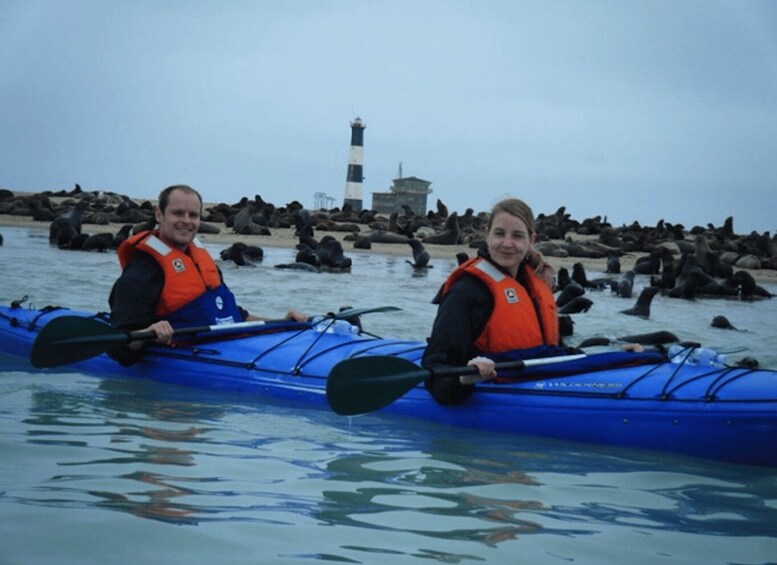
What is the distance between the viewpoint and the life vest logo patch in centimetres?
666

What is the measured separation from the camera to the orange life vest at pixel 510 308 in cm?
558

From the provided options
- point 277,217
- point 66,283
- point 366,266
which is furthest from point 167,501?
point 277,217

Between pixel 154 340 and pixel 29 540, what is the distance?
3186 mm

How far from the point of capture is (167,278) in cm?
667

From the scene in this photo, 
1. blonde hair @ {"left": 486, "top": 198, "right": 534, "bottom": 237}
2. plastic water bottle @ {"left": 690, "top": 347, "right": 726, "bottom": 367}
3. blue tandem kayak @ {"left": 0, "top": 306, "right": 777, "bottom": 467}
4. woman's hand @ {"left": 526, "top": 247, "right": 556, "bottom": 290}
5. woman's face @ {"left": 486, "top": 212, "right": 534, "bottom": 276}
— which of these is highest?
blonde hair @ {"left": 486, "top": 198, "right": 534, "bottom": 237}

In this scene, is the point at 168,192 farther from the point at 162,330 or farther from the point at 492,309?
the point at 492,309

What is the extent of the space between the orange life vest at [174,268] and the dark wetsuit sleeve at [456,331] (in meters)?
1.87

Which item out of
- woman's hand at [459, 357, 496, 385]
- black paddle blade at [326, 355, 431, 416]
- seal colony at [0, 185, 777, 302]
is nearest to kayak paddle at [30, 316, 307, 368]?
black paddle blade at [326, 355, 431, 416]

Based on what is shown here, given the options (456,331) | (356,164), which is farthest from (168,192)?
(356,164)

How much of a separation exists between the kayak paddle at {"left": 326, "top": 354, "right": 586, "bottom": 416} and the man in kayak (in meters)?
1.49

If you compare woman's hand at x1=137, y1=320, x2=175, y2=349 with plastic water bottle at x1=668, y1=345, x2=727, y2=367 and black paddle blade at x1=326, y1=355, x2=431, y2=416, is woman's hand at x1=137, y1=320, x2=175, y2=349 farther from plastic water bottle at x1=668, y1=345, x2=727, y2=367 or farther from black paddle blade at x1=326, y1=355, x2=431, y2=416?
plastic water bottle at x1=668, y1=345, x2=727, y2=367

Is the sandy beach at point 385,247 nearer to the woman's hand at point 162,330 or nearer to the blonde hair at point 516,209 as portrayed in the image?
the woman's hand at point 162,330

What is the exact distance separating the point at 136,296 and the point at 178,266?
303mm

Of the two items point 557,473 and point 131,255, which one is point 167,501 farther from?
point 131,255
